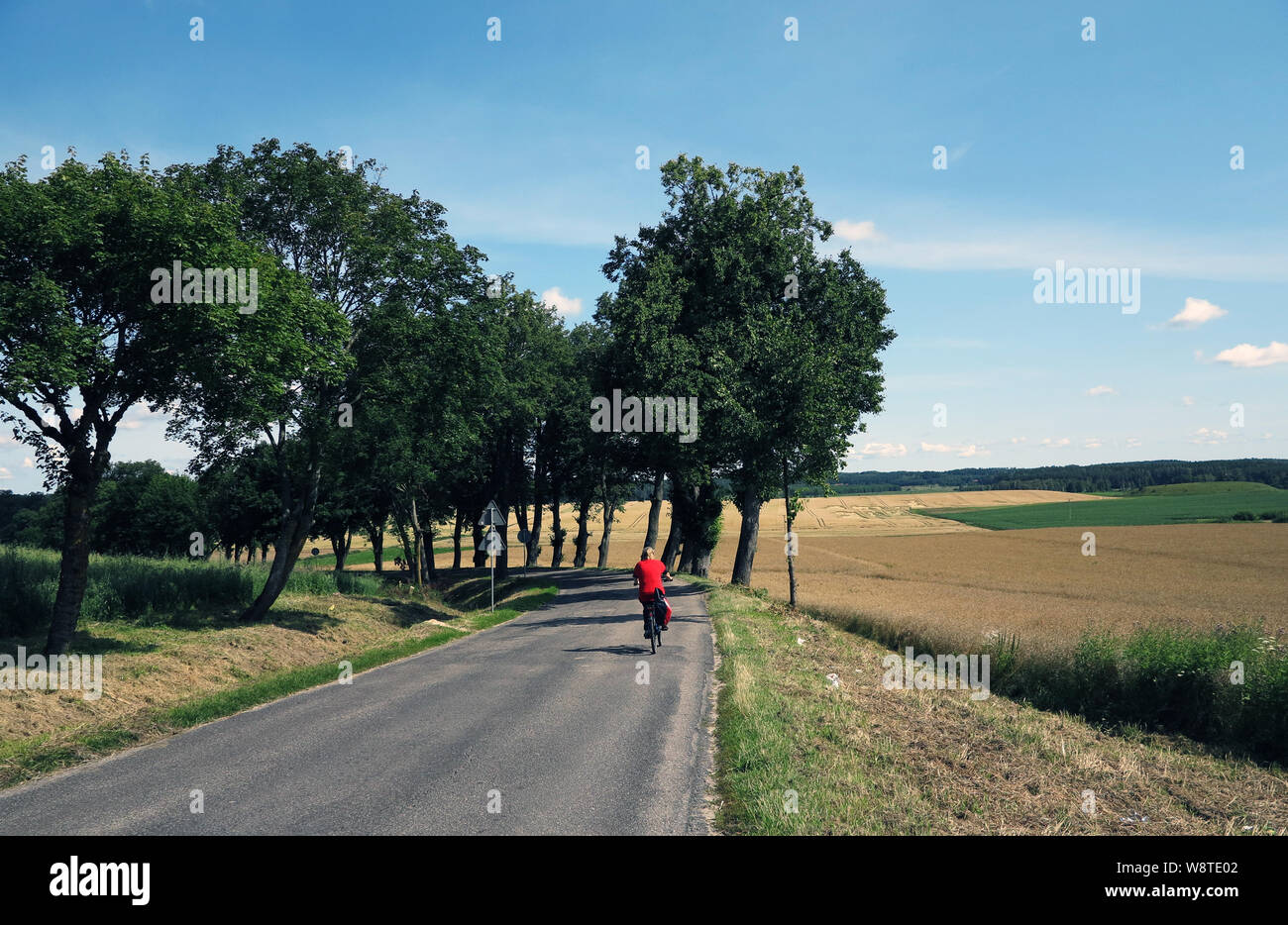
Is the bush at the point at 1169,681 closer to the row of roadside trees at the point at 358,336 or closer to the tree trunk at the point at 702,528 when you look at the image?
the row of roadside trees at the point at 358,336

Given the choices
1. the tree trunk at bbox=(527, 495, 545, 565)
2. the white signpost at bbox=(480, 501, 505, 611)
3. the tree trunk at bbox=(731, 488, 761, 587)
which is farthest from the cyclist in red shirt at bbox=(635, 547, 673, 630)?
the tree trunk at bbox=(527, 495, 545, 565)

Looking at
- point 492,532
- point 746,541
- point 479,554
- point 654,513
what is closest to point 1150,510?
point 654,513

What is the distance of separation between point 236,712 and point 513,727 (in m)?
4.24

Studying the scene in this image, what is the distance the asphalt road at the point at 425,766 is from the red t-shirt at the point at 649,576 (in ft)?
6.60

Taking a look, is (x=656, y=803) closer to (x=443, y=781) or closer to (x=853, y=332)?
(x=443, y=781)

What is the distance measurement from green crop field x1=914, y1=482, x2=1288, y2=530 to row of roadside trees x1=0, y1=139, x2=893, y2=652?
262 feet

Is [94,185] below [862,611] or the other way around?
the other way around

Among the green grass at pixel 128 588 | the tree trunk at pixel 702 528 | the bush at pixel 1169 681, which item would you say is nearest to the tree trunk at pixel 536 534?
the tree trunk at pixel 702 528

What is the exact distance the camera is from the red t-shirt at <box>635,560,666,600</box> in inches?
609

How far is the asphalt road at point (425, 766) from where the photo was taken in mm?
6285

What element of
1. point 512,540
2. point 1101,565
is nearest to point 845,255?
point 1101,565

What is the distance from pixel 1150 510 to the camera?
352 feet
